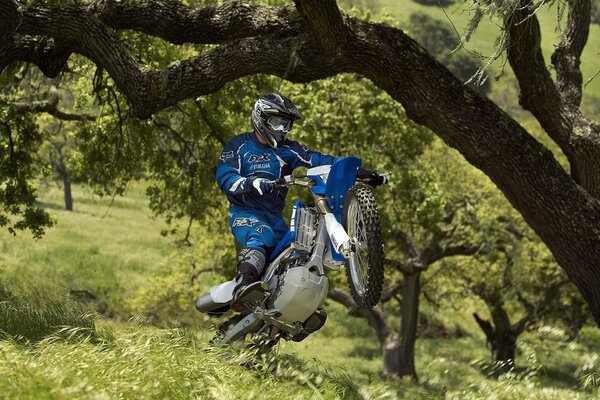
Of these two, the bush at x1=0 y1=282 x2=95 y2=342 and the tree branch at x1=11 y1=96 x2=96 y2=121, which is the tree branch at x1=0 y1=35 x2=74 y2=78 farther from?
the tree branch at x1=11 y1=96 x2=96 y2=121

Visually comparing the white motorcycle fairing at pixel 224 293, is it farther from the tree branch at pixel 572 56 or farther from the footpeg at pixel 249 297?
the tree branch at pixel 572 56

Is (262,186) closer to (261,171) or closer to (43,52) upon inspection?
(261,171)

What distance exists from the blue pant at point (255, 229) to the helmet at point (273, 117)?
1.99ft

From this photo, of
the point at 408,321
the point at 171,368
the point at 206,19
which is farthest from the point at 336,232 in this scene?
the point at 408,321

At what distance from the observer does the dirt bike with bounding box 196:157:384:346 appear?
613 centimetres

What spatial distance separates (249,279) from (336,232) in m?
0.99

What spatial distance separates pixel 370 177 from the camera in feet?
22.6

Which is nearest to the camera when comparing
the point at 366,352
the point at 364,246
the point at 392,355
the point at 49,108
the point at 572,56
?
the point at 364,246

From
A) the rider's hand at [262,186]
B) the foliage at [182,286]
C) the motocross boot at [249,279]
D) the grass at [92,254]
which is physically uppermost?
the rider's hand at [262,186]

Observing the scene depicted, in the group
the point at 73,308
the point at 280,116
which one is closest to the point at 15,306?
the point at 73,308

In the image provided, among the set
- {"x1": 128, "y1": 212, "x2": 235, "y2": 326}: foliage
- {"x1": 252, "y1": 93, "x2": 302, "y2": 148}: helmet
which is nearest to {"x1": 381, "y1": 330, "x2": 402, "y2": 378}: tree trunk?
{"x1": 128, "y1": 212, "x2": 235, "y2": 326}: foliage

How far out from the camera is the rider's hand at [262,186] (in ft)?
21.9

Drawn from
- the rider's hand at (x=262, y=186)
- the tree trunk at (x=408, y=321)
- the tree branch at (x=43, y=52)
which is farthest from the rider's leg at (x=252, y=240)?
the tree trunk at (x=408, y=321)

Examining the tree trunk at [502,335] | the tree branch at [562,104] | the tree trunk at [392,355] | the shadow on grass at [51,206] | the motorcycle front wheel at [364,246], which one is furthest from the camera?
the shadow on grass at [51,206]
